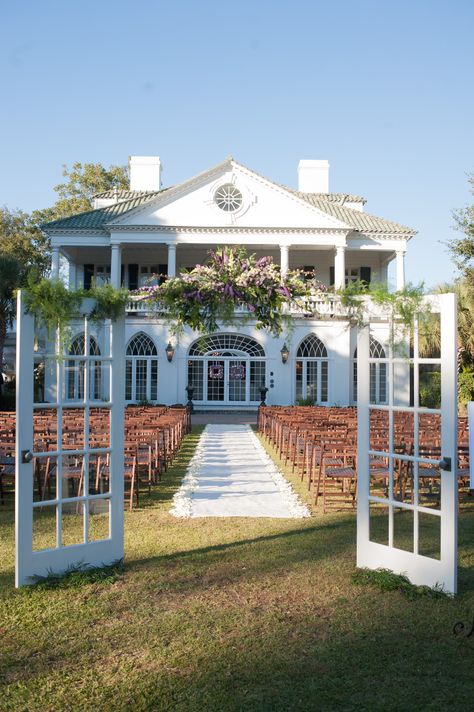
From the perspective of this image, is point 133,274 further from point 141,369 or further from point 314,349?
point 314,349

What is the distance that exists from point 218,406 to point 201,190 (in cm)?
1047

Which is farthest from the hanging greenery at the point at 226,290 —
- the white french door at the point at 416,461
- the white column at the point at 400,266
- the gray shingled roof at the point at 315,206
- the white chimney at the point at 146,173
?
the white chimney at the point at 146,173

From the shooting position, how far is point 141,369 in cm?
3231

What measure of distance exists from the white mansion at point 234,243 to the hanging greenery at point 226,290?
22.7m

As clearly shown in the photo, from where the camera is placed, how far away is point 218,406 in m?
32.1

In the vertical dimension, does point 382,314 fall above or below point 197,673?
above

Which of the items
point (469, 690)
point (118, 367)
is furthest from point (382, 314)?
point (469, 690)

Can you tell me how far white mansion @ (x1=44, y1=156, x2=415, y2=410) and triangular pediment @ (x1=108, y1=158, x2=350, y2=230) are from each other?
0.05 meters

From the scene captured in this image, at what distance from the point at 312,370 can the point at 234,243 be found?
722cm

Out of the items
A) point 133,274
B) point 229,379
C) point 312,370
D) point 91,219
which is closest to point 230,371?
point 229,379

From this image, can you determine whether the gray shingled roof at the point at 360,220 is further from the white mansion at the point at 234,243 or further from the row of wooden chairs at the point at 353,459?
the row of wooden chairs at the point at 353,459

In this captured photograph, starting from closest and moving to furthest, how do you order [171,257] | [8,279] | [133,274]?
Result: [8,279]
[171,257]
[133,274]

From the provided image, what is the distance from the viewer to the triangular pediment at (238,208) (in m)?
33.0

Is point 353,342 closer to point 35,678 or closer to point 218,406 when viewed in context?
point 218,406
